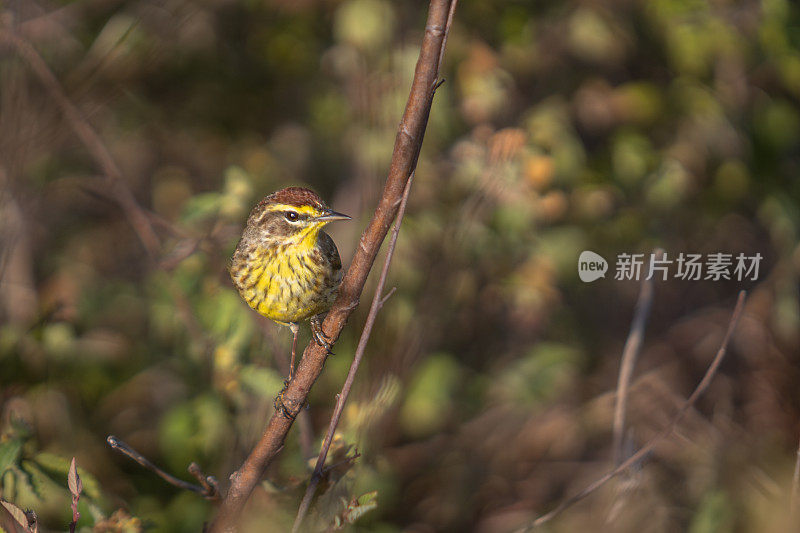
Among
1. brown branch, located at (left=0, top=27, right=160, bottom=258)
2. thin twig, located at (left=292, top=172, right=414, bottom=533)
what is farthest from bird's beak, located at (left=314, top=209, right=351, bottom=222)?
brown branch, located at (left=0, top=27, right=160, bottom=258)

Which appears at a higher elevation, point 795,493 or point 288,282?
point 288,282

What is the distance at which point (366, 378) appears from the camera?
2.12 metres

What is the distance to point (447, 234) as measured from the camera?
320cm

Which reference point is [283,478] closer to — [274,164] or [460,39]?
[274,164]

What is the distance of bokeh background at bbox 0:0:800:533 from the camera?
3.02 meters

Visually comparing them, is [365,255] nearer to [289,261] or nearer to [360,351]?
[360,351]

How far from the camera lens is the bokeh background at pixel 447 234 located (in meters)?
3.02

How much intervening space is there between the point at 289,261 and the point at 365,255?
58 centimetres

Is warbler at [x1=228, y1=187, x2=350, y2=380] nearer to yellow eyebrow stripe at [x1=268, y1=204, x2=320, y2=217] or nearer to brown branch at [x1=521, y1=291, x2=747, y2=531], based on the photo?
yellow eyebrow stripe at [x1=268, y1=204, x2=320, y2=217]

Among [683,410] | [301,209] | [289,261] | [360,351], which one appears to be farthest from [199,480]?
[683,410]

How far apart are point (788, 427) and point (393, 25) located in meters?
3.03

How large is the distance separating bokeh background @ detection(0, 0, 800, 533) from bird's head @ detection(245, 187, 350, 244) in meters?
0.51

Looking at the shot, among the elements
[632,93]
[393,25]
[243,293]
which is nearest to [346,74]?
[393,25]

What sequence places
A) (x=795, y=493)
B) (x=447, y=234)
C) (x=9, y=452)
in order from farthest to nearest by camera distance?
1. (x=447, y=234)
2. (x=795, y=493)
3. (x=9, y=452)
